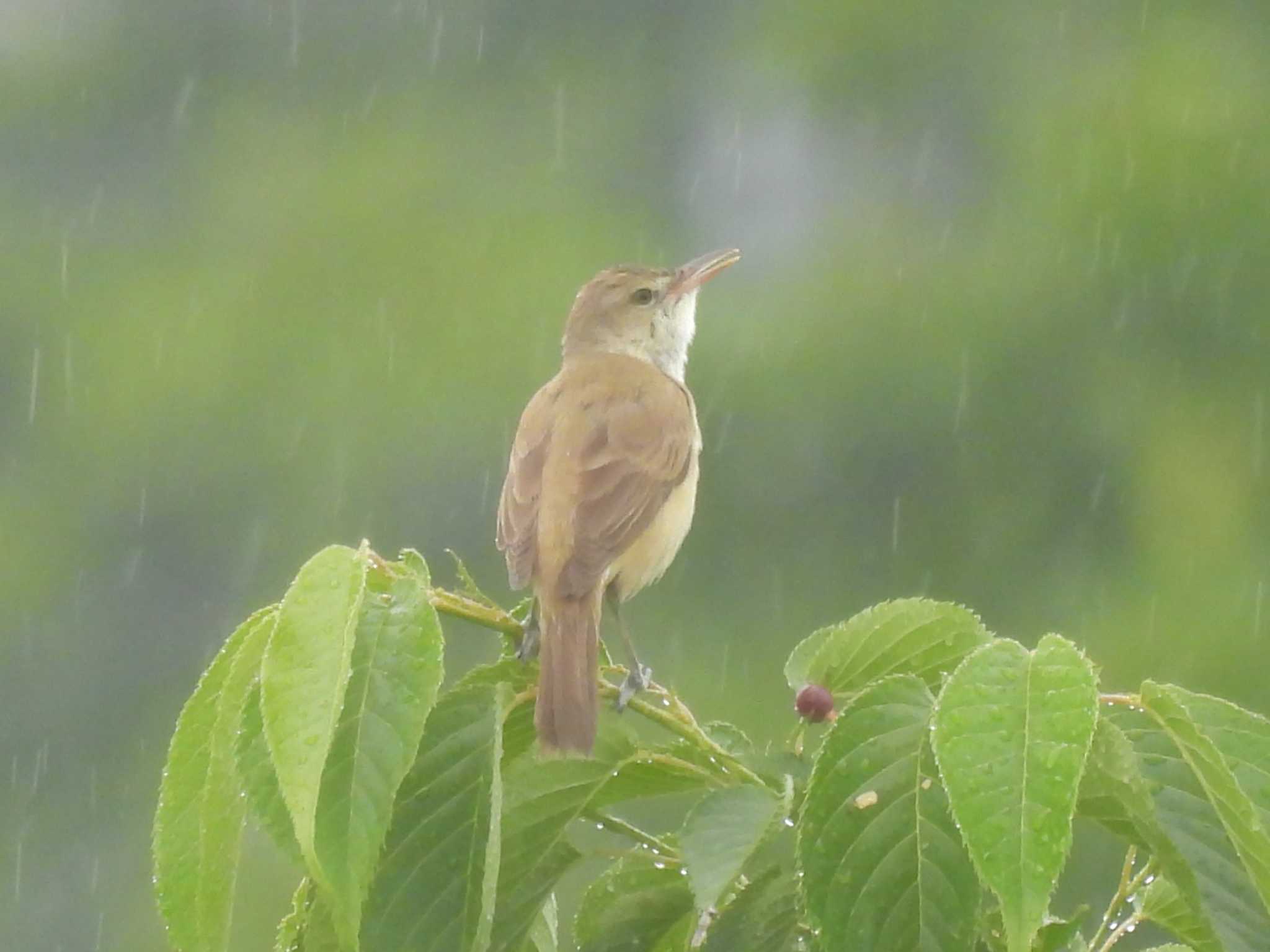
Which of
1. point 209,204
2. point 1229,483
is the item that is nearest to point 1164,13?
point 1229,483

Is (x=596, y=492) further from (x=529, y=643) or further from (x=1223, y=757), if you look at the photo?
(x=1223, y=757)

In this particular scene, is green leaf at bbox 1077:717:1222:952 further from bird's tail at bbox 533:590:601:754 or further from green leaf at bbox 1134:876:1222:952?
bird's tail at bbox 533:590:601:754

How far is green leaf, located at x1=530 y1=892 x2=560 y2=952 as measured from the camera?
6.39 feet

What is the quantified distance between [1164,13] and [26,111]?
37.3ft

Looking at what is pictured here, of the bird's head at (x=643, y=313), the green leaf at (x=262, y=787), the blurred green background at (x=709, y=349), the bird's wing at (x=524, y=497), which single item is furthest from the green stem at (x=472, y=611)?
the blurred green background at (x=709, y=349)

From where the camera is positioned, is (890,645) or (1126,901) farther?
(890,645)

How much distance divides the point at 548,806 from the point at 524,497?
1580mm

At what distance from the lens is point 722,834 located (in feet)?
5.50

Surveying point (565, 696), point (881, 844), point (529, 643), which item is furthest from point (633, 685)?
point (881, 844)

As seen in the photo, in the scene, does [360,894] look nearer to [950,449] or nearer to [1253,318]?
[950,449]

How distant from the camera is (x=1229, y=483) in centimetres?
1420

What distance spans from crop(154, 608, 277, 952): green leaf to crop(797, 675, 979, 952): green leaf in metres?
0.45

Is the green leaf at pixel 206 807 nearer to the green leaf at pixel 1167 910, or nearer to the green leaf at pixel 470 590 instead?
the green leaf at pixel 470 590

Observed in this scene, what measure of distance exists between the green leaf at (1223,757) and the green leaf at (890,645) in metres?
0.29
